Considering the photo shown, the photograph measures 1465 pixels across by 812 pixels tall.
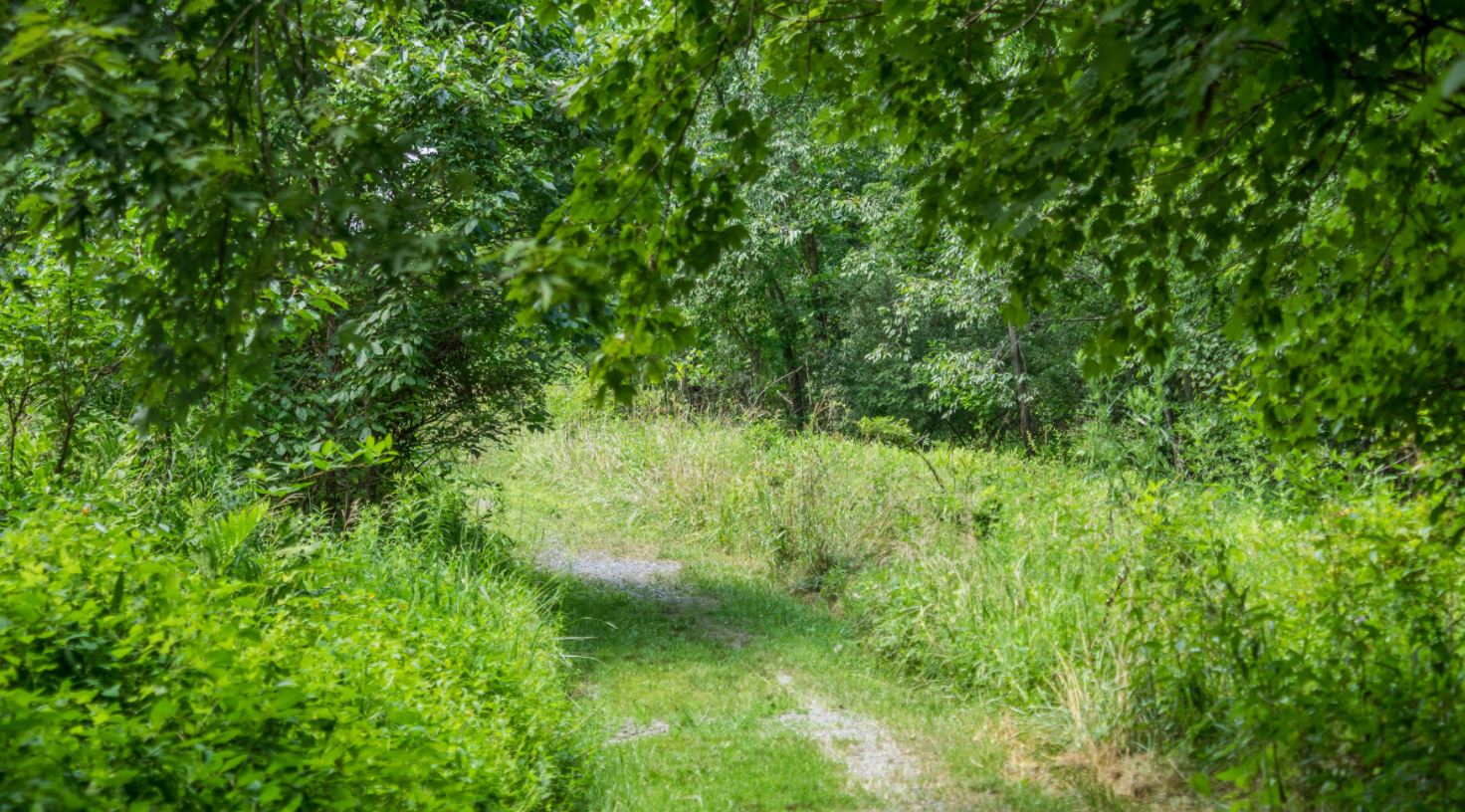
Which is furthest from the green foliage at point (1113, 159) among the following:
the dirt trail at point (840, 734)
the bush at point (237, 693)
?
the dirt trail at point (840, 734)

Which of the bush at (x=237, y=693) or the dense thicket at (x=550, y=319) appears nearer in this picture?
the dense thicket at (x=550, y=319)

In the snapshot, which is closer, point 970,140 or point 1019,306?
point 970,140

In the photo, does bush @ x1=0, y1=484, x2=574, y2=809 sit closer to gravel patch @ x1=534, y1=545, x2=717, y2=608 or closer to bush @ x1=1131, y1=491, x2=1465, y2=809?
bush @ x1=1131, y1=491, x2=1465, y2=809

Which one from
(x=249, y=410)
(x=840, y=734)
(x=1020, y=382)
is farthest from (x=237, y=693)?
(x=1020, y=382)

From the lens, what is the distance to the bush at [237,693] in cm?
271

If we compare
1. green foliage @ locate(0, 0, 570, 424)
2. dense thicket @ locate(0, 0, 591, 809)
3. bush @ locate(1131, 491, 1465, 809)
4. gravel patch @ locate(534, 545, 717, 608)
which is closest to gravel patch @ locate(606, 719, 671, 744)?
dense thicket @ locate(0, 0, 591, 809)

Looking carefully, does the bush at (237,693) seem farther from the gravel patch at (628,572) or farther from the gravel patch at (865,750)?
the gravel patch at (628,572)

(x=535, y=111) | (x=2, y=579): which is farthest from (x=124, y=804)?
(x=535, y=111)

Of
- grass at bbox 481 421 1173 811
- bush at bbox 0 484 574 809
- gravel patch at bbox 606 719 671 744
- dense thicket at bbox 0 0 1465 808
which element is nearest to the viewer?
dense thicket at bbox 0 0 1465 808

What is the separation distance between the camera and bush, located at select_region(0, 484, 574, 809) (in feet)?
8.88

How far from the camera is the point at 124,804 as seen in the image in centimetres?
260

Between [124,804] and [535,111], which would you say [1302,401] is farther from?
[535,111]

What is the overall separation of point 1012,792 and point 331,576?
3.53 m

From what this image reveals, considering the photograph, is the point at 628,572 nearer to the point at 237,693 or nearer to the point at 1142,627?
the point at 1142,627
